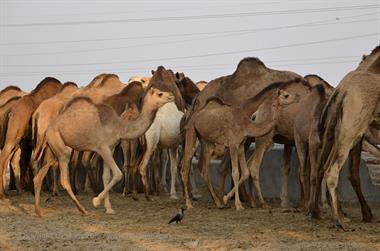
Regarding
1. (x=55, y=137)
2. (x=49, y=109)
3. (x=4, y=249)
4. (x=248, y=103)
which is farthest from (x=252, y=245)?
(x=49, y=109)

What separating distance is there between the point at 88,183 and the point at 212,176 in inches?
108

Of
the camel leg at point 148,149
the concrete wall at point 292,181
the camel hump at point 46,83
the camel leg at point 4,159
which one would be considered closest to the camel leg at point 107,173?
the camel leg at point 148,149

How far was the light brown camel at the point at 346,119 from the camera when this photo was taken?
10344mm

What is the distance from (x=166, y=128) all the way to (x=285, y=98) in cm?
342

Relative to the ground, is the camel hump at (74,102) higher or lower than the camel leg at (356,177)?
higher

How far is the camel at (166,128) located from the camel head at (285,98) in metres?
3.05

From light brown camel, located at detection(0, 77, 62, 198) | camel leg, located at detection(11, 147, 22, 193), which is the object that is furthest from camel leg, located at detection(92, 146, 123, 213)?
camel leg, located at detection(11, 147, 22, 193)

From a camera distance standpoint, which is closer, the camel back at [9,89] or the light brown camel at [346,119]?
the light brown camel at [346,119]

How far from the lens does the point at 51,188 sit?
59.1 feet

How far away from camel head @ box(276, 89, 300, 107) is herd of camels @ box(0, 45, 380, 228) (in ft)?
0.06

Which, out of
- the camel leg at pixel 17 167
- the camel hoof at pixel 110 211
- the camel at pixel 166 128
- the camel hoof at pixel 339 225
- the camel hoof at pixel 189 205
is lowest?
the camel hoof at pixel 189 205

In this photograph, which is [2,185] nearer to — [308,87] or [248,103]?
[248,103]

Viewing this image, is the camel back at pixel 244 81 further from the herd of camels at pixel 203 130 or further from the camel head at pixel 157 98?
the camel head at pixel 157 98

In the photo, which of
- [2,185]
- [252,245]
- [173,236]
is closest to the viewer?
[252,245]
